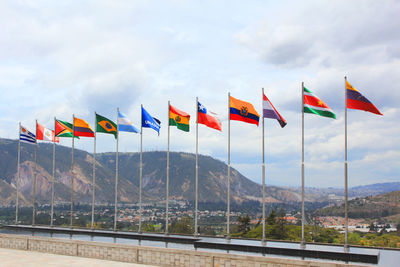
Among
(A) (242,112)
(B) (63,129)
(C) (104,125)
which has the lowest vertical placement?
(B) (63,129)

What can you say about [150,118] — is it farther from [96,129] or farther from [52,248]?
[52,248]

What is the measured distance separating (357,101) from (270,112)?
15.8 feet

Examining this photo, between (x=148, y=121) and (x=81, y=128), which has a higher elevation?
(x=148, y=121)

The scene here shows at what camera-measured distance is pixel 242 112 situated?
25.2m

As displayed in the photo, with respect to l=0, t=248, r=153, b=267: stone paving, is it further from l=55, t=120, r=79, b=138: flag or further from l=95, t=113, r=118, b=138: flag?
l=55, t=120, r=79, b=138: flag

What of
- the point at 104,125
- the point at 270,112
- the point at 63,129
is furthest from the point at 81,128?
the point at 270,112

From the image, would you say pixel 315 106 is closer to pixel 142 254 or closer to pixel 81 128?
pixel 142 254

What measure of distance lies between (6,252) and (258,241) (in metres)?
14.7

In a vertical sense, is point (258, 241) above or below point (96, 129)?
below

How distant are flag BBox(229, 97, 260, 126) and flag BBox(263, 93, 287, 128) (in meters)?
1.04

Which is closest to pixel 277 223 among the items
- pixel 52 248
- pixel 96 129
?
pixel 96 129

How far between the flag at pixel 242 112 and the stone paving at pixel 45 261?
34.0 feet

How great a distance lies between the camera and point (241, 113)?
82.6 ft

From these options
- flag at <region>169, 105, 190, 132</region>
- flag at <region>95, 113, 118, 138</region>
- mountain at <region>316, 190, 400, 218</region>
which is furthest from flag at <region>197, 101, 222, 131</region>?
mountain at <region>316, 190, 400, 218</region>
